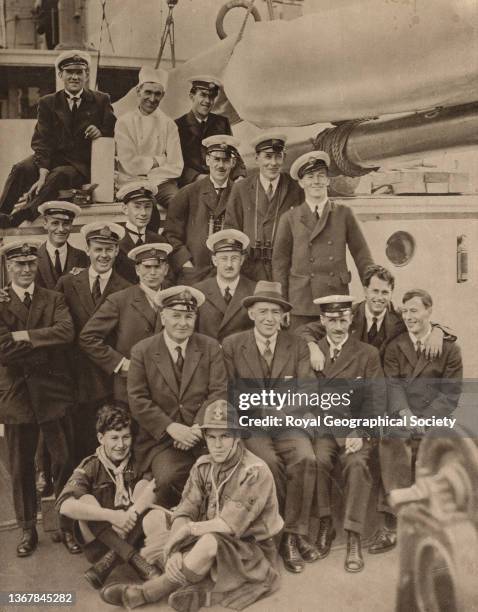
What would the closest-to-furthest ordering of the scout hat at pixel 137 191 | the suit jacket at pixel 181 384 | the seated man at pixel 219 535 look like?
the seated man at pixel 219 535 < the suit jacket at pixel 181 384 < the scout hat at pixel 137 191

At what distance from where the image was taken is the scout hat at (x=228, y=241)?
3393 mm

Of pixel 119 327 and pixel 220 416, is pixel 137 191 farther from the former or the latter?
pixel 220 416

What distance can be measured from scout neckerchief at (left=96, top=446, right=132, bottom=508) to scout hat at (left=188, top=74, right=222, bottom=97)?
5.53ft

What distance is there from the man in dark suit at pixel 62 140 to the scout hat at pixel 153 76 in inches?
7.4

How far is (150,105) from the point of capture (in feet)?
11.4

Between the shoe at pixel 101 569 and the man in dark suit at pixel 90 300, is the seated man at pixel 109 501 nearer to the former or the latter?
the shoe at pixel 101 569

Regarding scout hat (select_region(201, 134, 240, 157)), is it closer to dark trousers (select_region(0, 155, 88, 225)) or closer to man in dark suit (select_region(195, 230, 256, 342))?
man in dark suit (select_region(195, 230, 256, 342))

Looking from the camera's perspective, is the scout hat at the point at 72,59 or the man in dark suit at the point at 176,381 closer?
the man in dark suit at the point at 176,381

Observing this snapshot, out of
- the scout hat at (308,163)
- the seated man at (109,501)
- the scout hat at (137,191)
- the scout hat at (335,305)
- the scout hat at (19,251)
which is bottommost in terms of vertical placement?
the seated man at (109,501)

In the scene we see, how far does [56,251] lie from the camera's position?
342 centimetres

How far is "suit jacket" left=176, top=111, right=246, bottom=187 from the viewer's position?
11.5 feet

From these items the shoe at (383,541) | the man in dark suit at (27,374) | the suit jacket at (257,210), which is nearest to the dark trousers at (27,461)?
the man in dark suit at (27,374)

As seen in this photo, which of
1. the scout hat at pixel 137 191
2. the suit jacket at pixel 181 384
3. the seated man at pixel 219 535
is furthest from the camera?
the scout hat at pixel 137 191

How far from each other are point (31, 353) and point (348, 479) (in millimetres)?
Answer: 1506
